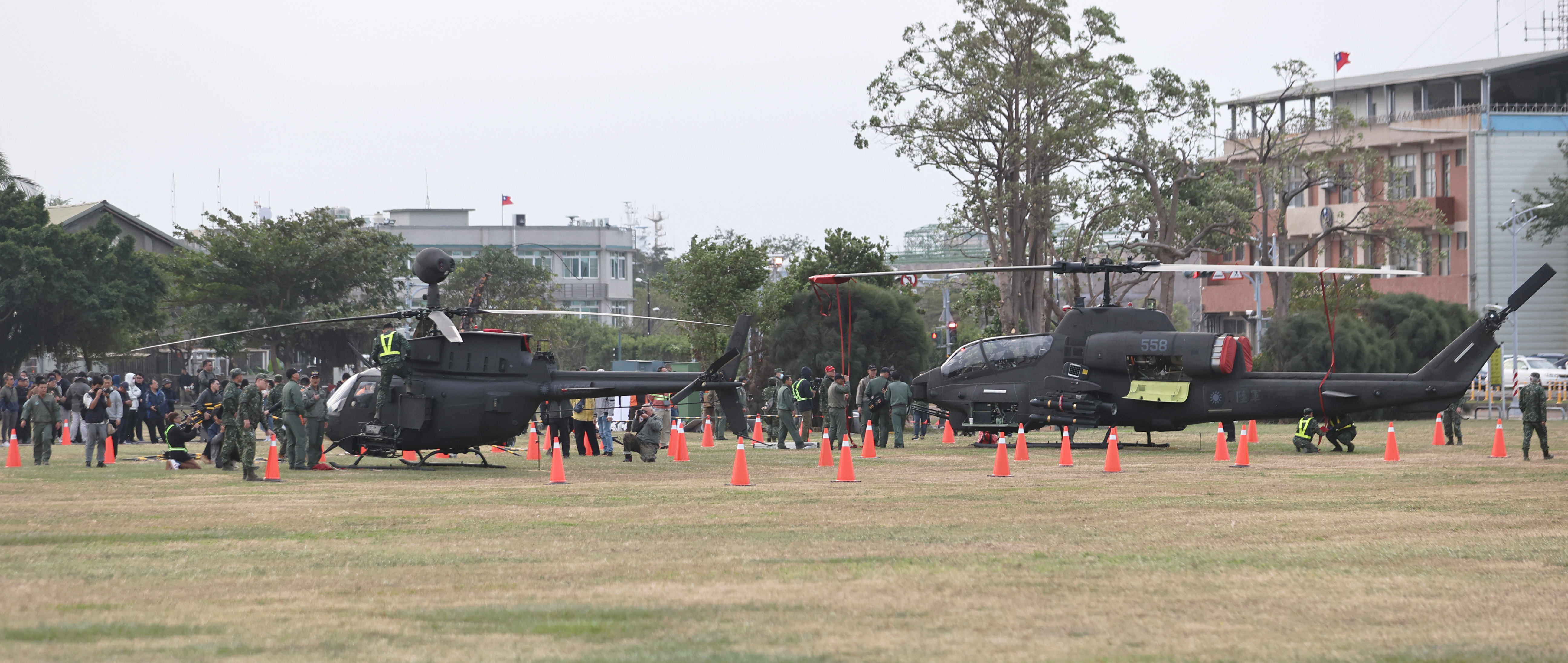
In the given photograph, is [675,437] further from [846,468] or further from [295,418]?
[846,468]

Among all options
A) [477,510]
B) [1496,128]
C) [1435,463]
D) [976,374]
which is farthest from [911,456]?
[1496,128]

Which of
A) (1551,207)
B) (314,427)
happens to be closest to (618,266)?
(1551,207)

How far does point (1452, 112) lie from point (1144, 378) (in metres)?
54.9

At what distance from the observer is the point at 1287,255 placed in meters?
58.0

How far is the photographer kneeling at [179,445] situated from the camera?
2197 cm

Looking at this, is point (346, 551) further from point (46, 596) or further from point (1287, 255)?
point (1287, 255)

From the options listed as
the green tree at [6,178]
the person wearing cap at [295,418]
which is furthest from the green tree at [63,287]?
the person wearing cap at [295,418]

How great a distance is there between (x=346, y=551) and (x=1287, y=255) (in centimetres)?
5239

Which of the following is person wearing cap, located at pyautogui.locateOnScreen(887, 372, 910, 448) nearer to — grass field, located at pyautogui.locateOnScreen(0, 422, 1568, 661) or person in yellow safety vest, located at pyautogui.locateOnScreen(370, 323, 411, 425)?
grass field, located at pyautogui.locateOnScreen(0, 422, 1568, 661)

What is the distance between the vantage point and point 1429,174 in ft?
226

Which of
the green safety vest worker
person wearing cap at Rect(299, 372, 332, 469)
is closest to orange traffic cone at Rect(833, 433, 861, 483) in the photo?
the green safety vest worker

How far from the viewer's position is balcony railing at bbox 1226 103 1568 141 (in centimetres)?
7031

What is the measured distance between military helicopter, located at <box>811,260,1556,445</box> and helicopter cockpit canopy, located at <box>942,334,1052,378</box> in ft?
0.07

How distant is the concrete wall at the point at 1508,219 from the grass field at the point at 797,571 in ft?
172
